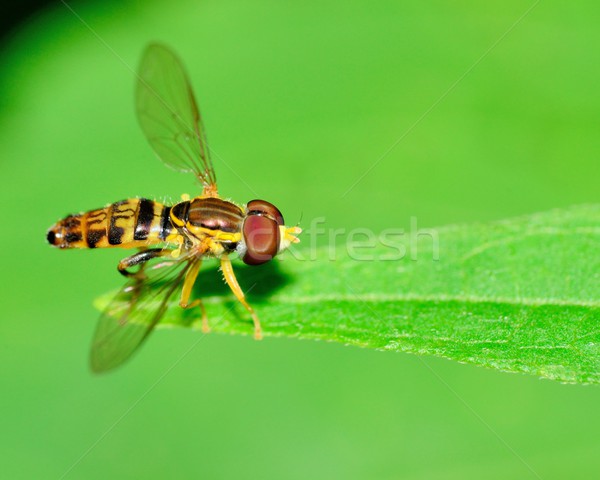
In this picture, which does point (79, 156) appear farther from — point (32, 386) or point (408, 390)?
point (408, 390)

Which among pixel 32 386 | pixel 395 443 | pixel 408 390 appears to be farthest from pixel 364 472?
pixel 32 386

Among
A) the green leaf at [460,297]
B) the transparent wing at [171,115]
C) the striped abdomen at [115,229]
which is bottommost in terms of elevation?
the green leaf at [460,297]

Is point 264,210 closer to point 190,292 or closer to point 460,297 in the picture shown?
point 190,292

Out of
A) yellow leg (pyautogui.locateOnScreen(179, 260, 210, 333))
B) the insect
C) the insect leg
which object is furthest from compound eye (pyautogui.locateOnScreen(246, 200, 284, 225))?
the insect leg

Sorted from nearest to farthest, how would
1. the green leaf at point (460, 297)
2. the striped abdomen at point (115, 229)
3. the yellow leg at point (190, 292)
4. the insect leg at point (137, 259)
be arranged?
the green leaf at point (460, 297) < the yellow leg at point (190, 292) < the insect leg at point (137, 259) < the striped abdomen at point (115, 229)

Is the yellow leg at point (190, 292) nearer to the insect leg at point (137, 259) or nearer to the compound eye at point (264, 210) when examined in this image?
the insect leg at point (137, 259)

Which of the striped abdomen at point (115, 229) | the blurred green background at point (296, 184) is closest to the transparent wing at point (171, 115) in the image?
the blurred green background at point (296, 184)
